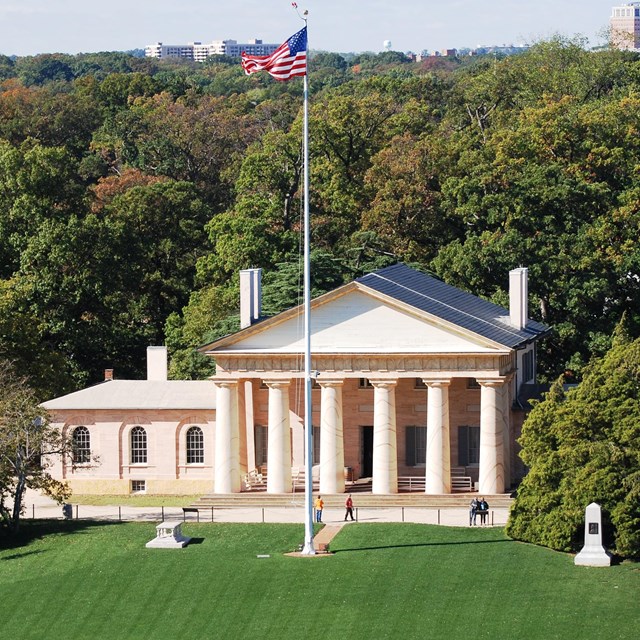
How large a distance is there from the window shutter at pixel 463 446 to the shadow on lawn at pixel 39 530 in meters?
17.0

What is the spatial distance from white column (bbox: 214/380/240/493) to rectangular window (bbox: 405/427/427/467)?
8.13m

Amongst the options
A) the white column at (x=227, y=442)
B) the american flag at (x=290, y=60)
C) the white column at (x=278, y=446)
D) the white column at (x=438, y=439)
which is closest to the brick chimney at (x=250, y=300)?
the white column at (x=227, y=442)

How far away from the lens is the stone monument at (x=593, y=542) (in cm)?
7181

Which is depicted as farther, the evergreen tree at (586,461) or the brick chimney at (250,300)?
the brick chimney at (250,300)

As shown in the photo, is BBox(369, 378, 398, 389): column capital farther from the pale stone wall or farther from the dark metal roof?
the pale stone wall

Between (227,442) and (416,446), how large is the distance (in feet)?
29.3

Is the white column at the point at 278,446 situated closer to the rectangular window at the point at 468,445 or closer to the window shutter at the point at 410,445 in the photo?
the window shutter at the point at 410,445

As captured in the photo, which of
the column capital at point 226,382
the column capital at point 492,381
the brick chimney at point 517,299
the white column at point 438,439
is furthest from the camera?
the brick chimney at point 517,299

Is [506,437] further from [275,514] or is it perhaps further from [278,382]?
[275,514]

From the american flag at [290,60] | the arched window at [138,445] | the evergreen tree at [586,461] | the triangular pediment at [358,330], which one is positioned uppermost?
the american flag at [290,60]

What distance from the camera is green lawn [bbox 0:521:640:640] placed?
65188 millimetres

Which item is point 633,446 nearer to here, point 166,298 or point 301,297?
point 301,297

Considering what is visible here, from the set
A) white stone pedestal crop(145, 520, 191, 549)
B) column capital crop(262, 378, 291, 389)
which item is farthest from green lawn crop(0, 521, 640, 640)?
column capital crop(262, 378, 291, 389)

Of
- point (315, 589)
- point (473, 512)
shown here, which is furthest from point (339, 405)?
point (315, 589)
